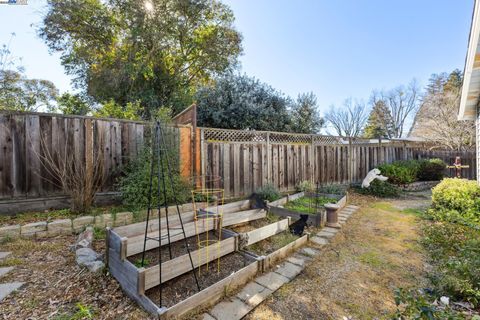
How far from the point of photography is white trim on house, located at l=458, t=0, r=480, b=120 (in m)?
3.67

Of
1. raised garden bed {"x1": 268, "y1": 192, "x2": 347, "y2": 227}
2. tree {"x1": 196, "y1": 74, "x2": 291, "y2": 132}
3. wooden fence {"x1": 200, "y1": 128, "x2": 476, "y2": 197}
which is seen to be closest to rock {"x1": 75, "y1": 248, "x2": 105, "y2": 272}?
wooden fence {"x1": 200, "y1": 128, "x2": 476, "y2": 197}

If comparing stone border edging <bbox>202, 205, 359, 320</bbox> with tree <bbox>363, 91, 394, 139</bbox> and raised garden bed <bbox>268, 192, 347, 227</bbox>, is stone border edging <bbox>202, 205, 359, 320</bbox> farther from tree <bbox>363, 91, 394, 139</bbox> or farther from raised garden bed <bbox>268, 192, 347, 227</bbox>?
tree <bbox>363, 91, 394, 139</bbox>

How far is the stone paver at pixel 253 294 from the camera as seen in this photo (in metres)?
2.02

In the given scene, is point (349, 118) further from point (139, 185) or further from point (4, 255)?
point (4, 255)

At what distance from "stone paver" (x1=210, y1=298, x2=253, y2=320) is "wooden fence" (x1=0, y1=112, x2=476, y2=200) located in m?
2.82

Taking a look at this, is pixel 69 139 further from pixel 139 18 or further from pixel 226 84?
pixel 139 18

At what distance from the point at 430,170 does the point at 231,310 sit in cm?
976

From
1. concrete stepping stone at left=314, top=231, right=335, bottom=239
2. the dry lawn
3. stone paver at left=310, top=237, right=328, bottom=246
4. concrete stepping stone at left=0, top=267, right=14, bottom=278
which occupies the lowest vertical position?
the dry lawn

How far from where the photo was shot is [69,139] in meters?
3.51

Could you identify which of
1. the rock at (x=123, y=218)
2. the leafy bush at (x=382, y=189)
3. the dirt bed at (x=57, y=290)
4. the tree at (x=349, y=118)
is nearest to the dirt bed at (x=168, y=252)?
the dirt bed at (x=57, y=290)

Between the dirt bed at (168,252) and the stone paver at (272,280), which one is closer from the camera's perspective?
the stone paver at (272,280)

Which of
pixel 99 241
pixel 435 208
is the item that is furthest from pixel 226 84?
pixel 435 208

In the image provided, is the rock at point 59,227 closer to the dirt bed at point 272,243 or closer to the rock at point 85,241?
the rock at point 85,241

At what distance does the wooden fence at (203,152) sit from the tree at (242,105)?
168 cm
